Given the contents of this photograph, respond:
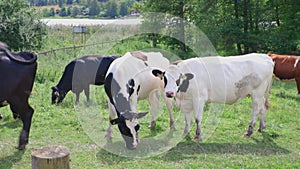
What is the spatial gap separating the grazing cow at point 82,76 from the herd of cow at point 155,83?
1.36m

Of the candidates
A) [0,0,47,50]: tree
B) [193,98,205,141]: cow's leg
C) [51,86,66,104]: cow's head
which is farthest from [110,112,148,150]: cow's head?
[0,0,47,50]: tree

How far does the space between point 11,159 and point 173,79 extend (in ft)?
9.06

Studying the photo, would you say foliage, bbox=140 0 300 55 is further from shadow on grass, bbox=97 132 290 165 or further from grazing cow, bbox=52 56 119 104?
shadow on grass, bbox=97 132 290 165

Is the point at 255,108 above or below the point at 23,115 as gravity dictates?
below

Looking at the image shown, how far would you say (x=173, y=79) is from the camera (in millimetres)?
6457

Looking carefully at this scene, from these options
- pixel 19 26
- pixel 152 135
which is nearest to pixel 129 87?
pixel 152 135

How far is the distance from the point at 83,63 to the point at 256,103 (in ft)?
13.4

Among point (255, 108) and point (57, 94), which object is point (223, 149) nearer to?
point (255, 108)

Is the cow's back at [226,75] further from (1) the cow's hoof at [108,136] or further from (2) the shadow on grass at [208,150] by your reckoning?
(1) the cow's hoof at [108,136]

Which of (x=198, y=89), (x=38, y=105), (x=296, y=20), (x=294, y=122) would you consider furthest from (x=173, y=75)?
(x=296, y=20)

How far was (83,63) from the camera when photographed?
9.33 meters

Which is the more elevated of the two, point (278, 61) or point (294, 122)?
point (278, 61)

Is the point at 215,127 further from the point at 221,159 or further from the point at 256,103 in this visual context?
the point at 221,159

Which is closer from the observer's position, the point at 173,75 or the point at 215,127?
the point at 173,75
